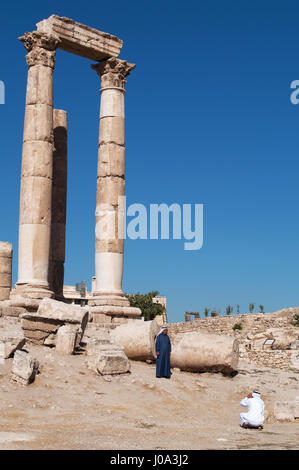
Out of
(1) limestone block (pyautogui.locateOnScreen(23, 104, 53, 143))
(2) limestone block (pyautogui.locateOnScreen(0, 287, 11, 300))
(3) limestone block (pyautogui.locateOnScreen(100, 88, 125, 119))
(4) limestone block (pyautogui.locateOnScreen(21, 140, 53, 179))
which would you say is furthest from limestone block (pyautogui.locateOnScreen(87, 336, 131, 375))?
(3) limestone block (pyautogui.locateOnScreen(100, 88, 125, 119))

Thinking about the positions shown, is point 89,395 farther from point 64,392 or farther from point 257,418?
point 257,418

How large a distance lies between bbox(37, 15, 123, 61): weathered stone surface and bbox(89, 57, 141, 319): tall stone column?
0.42m

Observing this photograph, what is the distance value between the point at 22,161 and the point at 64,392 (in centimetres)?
1135

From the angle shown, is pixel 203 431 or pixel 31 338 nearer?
pixel 203 431

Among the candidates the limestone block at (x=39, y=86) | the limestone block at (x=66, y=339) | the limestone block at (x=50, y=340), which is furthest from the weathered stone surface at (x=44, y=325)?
the limestone block at (x=39, y=86)

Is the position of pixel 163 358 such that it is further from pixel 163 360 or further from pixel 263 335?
pixel 263 335

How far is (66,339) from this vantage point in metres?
15.1

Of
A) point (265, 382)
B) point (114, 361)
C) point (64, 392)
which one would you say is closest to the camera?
point (64, 392)

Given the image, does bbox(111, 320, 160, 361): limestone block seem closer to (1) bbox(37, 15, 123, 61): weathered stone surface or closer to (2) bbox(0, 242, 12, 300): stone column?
(2) bbox(0, 242, 12, 300): stone column

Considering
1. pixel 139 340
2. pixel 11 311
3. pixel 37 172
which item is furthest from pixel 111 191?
pixel 139 340

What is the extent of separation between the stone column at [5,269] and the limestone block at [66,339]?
1015 centimetres

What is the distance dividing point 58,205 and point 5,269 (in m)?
3.07

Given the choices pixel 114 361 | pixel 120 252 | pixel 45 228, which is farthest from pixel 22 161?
pixel 114 361
